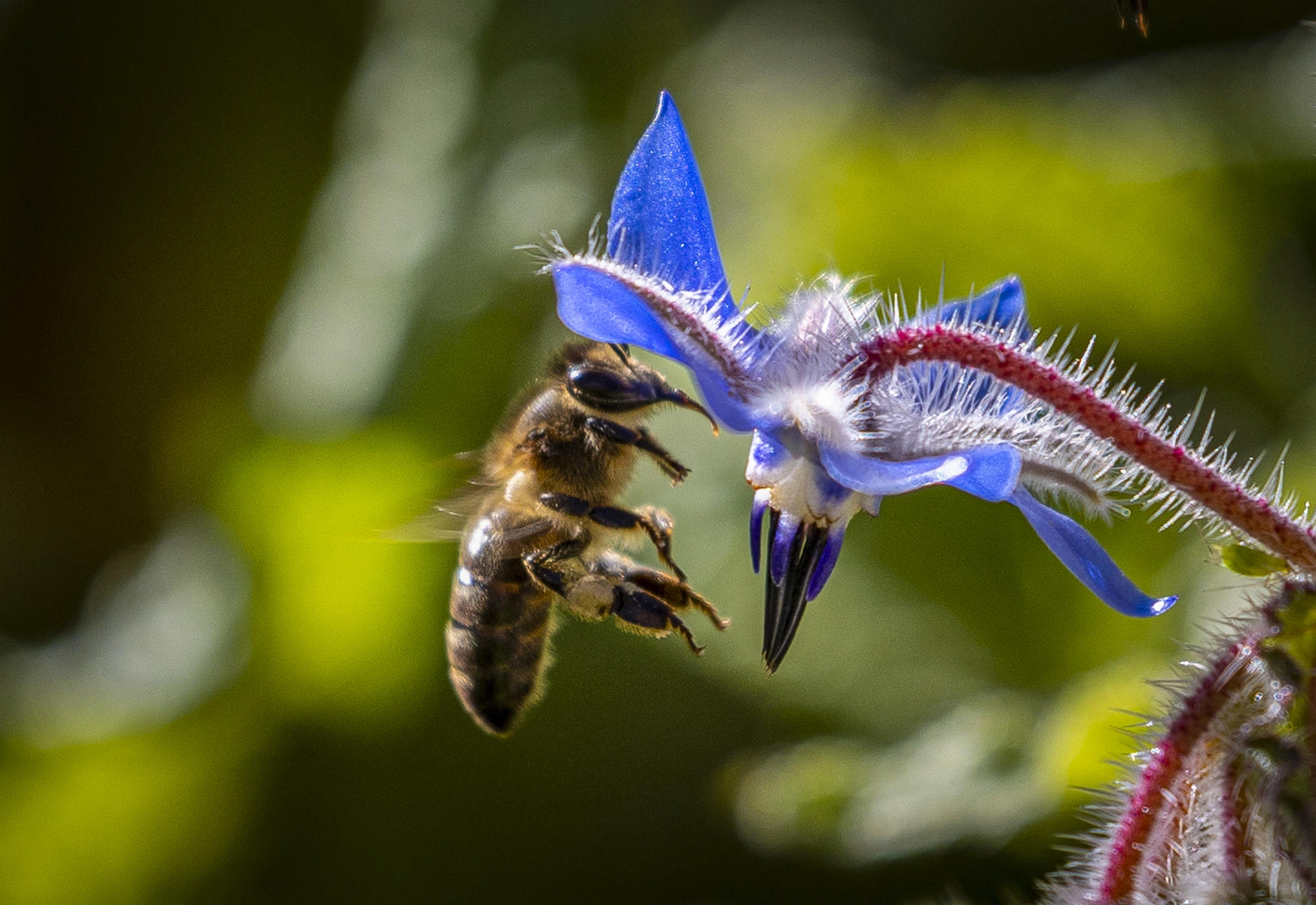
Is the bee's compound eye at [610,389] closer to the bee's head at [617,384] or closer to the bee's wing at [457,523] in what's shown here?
the bee's head at [617,384]

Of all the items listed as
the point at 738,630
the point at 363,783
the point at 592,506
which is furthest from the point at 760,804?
the point at 363,783

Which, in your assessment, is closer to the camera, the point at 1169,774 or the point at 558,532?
the point at 1169,774

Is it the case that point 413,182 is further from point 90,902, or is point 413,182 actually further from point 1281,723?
point 1281,723

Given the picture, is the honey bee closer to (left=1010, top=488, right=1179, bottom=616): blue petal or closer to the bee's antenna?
the bee's antenna

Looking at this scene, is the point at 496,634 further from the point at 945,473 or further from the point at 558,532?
the point at 945,473

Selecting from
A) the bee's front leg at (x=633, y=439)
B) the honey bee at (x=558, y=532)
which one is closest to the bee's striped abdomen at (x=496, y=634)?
the honey bee at (x=558, y=532)

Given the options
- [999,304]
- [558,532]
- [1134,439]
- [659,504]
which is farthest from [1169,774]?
A: [659,504]

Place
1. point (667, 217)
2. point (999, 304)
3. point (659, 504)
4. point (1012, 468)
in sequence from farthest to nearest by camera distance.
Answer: point (659, 504)
point (999, 304)
point (667, 217)
point (1012, 468)
